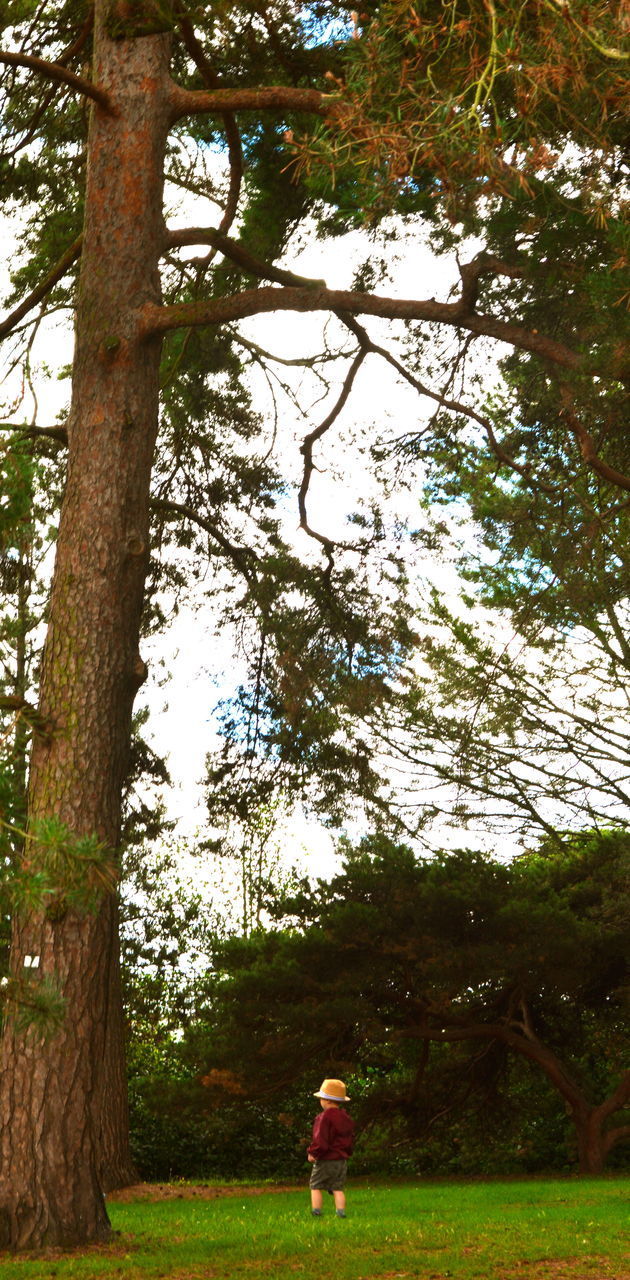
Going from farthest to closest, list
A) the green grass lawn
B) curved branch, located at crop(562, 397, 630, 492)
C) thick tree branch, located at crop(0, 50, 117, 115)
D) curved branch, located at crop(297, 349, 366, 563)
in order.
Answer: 1. curved branch, located at crop(297, 349, 366, 563)
2. thick tree branch, located at crop(0, 50, 117, 115)
3. curved branch, located at crop(562, 397, 630, 492)
4. the green grass lawn

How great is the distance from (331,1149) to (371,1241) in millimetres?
1551

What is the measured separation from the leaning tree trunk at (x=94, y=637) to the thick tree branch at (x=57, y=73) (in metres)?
0.27

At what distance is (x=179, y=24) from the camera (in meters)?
9.63

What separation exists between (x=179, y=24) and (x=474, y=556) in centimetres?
778

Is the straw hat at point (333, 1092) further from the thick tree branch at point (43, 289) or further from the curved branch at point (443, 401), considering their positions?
the thick tree branch at point (43, 289)

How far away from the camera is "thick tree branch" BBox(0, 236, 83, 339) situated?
11.0 m

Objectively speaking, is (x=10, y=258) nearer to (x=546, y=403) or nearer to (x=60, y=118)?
(x=60, y=118)

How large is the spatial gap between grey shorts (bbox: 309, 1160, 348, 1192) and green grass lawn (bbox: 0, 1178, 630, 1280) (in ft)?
0.84

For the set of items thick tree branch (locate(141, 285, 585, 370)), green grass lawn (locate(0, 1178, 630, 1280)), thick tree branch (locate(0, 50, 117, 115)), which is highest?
thick tree branch (locate(0, 50, 117, 115))

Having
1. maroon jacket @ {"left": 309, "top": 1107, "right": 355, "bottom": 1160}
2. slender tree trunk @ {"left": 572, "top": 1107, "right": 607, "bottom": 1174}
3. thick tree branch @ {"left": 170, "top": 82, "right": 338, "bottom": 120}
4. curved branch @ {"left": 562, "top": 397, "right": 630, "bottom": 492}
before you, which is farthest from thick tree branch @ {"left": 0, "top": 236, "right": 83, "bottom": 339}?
slender tree trunk @ {"left": 572, "top": 1107, "right": 607, "bottom": 1174}

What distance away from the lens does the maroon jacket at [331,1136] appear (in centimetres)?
959

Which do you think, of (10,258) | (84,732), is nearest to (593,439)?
(84,732)

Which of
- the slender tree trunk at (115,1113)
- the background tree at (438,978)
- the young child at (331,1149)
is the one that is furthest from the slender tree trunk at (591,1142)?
the young child at (331,1149)

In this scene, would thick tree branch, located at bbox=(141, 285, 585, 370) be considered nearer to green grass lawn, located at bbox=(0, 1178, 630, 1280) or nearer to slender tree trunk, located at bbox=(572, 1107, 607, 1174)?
green grass lawn, located at bbox=(0, 1178, 630, 1280)
